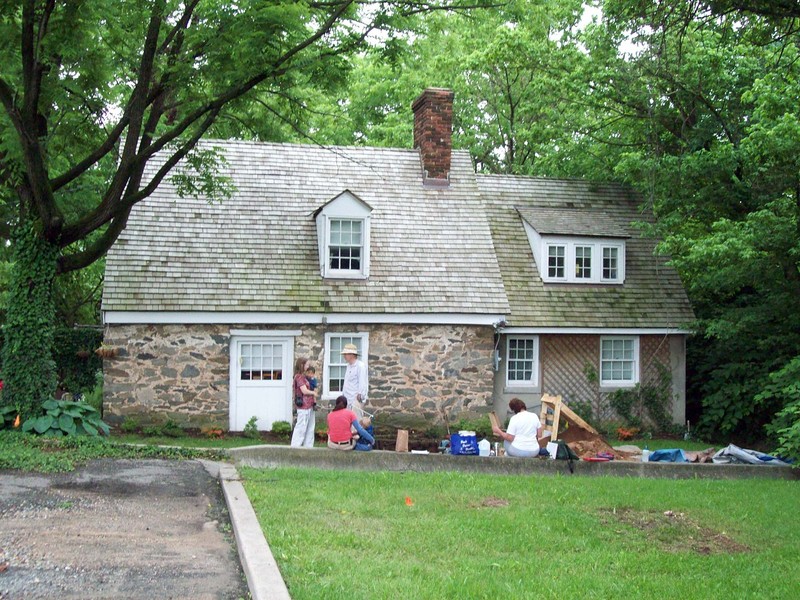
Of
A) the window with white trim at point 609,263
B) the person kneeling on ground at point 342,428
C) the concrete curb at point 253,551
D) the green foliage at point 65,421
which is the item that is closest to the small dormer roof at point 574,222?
the window with white trim at point 609,263

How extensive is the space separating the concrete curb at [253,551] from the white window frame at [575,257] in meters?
12.5

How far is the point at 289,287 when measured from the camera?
18766 mm

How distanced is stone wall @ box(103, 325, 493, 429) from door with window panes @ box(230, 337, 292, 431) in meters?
0.22

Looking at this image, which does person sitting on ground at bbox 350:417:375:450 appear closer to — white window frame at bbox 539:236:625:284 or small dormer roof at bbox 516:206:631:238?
white window frame at bbox 539:236:625:284

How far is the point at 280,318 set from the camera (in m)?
18.4

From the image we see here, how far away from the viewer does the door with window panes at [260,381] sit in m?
18.5

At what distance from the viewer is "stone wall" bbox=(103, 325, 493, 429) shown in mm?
17938

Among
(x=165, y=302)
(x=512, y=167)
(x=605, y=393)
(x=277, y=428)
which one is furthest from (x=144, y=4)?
(x=512, y=167)

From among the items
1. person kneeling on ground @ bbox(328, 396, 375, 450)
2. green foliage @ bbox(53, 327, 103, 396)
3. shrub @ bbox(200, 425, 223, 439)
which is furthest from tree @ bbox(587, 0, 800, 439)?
green foliage @ bbox(53, 327, 103, 396)

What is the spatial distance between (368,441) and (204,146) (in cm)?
1002

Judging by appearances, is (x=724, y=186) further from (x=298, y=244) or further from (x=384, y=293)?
Result: (x=298, y=244)

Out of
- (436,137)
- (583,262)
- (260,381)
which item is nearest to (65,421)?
(260,381)

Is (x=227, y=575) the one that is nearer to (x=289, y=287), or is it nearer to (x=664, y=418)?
(x=289, y=287)

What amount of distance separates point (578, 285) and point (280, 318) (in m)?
7.42
